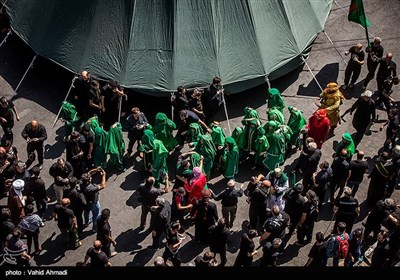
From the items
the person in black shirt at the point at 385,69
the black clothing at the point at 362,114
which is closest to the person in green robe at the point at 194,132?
the black clothing at the point at 362,114

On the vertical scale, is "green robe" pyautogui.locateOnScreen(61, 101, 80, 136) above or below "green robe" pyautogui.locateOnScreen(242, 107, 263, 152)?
above

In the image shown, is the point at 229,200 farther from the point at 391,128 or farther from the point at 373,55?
the point at 373,55

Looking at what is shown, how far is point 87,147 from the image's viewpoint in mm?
16859

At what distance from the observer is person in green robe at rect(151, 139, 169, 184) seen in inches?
661

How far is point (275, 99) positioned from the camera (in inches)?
711

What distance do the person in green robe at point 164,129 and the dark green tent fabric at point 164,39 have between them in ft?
4.62

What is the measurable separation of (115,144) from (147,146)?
75cm

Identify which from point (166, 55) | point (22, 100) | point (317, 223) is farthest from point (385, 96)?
point (22, 100)

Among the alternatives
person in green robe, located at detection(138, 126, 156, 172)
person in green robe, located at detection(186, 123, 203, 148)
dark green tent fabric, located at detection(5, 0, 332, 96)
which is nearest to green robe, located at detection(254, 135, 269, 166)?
person in green robe, located at detection(186, 123, 203, 148)

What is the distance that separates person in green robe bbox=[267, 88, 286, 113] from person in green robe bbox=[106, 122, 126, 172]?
3.50 metres

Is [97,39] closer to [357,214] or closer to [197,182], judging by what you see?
[197,182]

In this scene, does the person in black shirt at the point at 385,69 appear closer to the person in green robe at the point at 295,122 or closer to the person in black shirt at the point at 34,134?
the person in green robe at the point at 295,122

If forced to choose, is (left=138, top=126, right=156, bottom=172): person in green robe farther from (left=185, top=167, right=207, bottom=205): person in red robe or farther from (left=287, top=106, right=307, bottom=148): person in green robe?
(left=287, top=106, right=307, bottom=148): person in green robe

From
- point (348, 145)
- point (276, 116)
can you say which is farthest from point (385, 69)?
point (276, 116)
